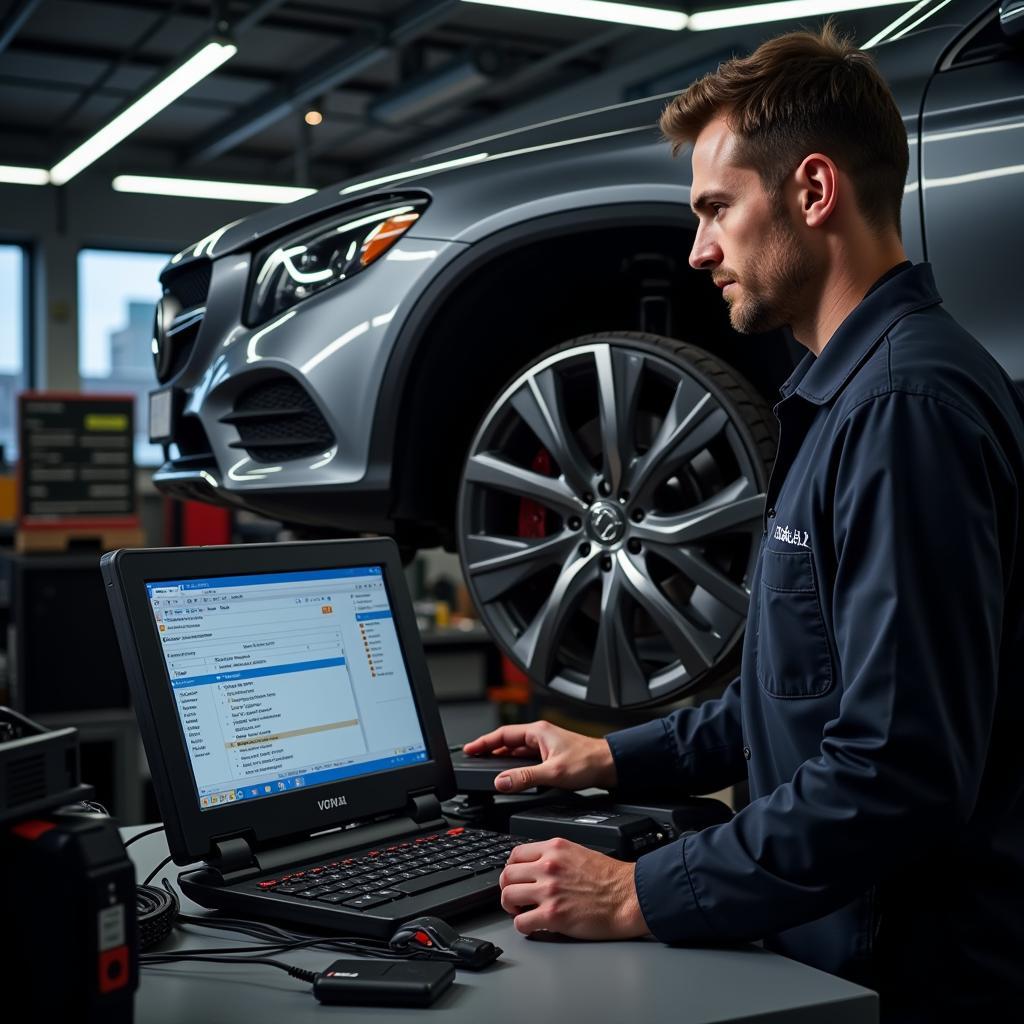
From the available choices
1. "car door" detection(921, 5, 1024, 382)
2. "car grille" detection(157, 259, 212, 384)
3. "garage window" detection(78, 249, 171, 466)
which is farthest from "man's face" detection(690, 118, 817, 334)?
"garage window" detection(78, 249, 171, 466)

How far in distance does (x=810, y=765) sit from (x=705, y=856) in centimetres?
11

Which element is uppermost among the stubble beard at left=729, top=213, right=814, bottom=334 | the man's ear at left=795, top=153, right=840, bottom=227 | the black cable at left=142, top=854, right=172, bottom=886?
the man's ear at left=795, top=153, right=840, bottom=227

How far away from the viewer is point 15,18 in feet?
24.5

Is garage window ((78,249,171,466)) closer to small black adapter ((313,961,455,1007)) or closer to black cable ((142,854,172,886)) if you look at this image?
black cable ((142,854,172,886))

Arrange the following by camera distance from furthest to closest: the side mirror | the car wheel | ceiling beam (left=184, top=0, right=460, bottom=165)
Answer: ceiling beam (left=184, top=0, right=460, bottom=165) → the car wheel → the side mirror

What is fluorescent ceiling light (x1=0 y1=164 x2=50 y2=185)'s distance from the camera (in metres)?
9.42

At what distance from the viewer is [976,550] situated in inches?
41.0

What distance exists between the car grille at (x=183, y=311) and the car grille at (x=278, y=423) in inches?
8.1

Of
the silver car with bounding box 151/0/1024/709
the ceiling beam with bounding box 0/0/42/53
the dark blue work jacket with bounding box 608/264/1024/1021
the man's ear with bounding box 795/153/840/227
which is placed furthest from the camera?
the ceiling beam with bounding box 0/0/42/53

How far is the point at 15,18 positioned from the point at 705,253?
23.9ft

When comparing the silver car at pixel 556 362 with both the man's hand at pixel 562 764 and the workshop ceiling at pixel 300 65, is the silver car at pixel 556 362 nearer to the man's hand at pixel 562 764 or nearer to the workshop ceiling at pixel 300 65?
the man's hand at pixel 562 764

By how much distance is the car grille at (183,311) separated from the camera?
8.11ft

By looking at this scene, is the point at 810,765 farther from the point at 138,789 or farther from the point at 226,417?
the point at 138,789

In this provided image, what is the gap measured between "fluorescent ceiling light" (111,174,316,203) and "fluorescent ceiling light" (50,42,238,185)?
0.55 meters
